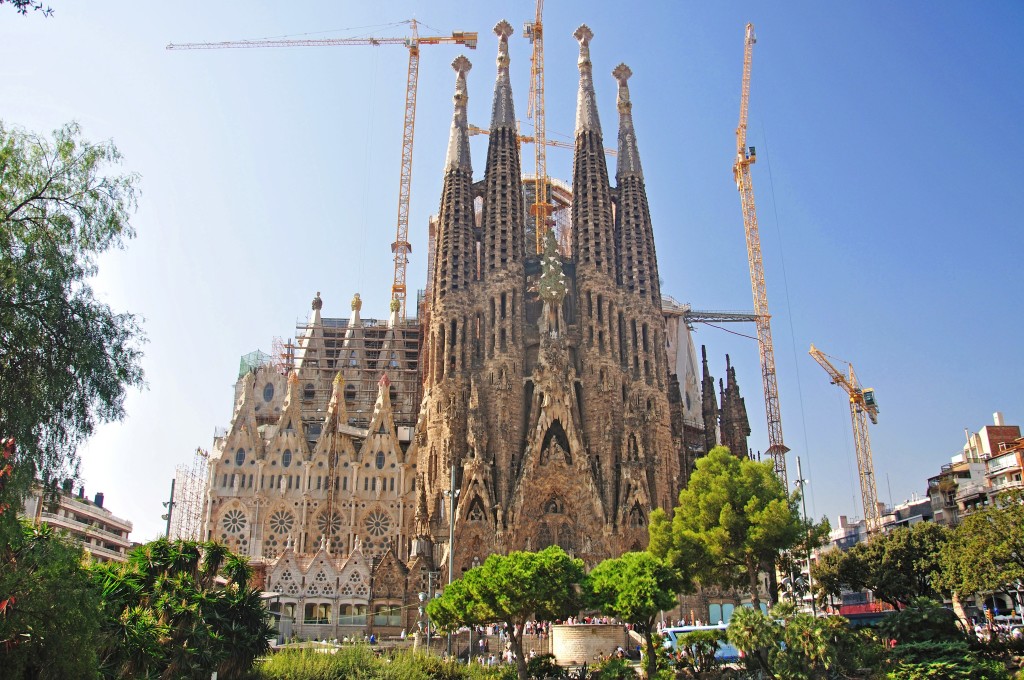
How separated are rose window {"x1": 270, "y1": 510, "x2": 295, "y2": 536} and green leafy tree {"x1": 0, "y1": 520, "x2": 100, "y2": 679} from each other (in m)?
44.9

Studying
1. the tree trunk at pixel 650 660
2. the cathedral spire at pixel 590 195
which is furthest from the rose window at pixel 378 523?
the tree trunk at pixel 650 660

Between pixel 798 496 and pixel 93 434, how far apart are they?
30405 millimetres

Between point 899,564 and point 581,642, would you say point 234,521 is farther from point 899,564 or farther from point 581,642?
point 899,564

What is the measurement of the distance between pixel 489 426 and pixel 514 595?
2622 centimetres

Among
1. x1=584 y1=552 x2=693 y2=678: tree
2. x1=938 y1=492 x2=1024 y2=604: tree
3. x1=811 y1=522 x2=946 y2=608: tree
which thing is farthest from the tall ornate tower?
x1=938 y1=492 x2=1024 y2=604: tree

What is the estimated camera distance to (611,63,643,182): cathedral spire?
66.6 meters

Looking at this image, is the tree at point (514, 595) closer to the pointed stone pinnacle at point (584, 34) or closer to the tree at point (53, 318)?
the tree at point (53, 318)

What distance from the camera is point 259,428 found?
214 ft

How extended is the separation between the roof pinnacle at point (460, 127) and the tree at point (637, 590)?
38.7 m

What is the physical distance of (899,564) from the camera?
37031 mm

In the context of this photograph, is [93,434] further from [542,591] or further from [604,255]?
[604,255]

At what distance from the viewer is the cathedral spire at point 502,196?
61312 millimetres

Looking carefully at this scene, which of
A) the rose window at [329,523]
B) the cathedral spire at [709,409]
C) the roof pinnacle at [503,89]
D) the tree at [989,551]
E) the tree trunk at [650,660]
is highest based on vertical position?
the roof pinnacle at [503,89]

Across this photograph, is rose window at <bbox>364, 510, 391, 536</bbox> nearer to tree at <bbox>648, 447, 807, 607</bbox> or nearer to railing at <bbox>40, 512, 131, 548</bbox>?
railing at <bbox>40, 512, 131, 548</bbox>
